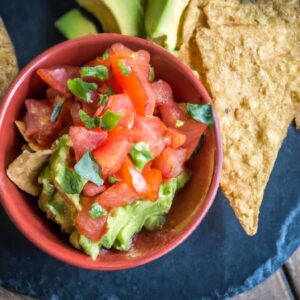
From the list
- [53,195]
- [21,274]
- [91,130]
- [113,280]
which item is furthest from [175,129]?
[21,274]

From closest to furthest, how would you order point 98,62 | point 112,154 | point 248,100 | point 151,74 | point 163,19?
1. point 112,154
2. point 98,62
3. point 151,74
4. point 163,19
5. point 248,100

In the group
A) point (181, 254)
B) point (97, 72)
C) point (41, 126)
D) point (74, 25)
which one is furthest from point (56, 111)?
point (181, 254)

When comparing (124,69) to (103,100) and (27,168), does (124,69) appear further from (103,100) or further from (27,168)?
(27,168)

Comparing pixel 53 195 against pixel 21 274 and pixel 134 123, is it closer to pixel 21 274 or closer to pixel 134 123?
pixel 134 123

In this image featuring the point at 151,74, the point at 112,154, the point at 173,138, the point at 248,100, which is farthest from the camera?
the point at 248,100

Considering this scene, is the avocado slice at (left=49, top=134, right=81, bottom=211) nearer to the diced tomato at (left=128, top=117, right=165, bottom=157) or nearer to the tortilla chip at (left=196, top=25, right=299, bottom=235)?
the diced tomato at (left=128, top=117, right=165, bottom=157)

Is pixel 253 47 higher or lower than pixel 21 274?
higher

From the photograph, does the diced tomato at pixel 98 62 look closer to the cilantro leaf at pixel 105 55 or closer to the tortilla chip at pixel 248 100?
the cilantro leaf at pixel 105 55
